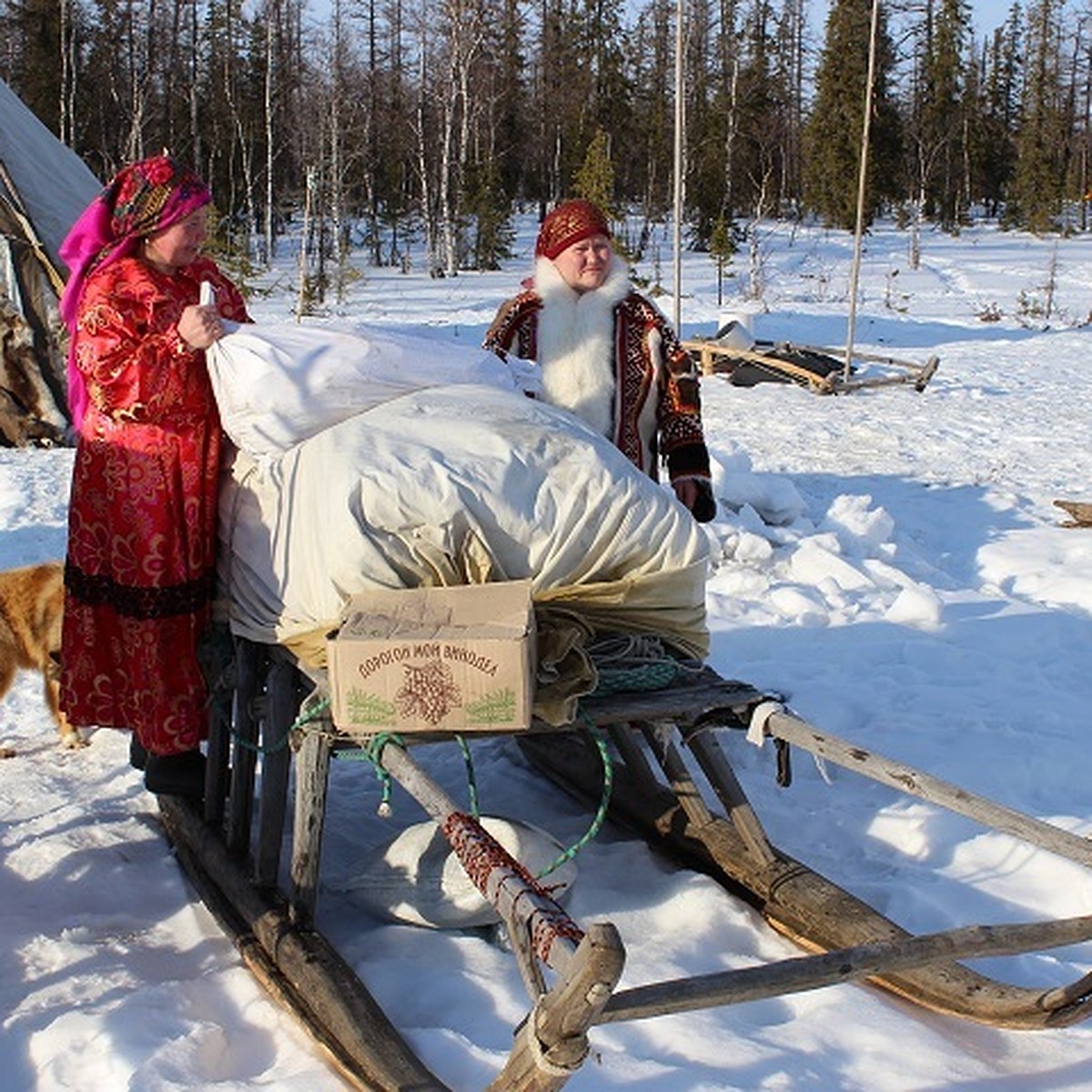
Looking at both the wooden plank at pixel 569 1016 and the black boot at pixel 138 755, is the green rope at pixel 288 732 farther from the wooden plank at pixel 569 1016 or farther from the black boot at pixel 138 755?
the wooden plank at pixel 569 1016

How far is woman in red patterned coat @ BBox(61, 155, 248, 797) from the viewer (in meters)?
3.01

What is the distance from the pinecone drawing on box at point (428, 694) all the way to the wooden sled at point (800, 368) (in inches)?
399

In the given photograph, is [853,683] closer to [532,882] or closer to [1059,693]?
[1059,693]

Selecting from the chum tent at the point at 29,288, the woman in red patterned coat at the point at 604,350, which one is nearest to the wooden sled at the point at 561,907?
the woman in red patterned coat at the point at 604,350

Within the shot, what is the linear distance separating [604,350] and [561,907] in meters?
1.98

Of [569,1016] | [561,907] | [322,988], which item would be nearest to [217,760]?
[322,988]

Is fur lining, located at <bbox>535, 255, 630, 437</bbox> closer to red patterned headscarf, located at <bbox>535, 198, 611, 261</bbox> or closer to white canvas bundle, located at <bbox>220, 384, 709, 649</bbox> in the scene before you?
red patterned headscarf, located at <bbox>535, 198, 611, 261</bbox>

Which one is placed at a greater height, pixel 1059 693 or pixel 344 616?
pixel 344 616

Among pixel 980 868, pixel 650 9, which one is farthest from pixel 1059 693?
pixel 650 9

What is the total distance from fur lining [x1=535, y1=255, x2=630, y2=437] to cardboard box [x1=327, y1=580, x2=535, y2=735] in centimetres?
125

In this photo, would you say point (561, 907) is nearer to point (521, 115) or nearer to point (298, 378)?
point (298, 378)

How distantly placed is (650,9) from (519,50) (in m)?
4.09

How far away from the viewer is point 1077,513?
759cm

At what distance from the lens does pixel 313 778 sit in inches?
107
